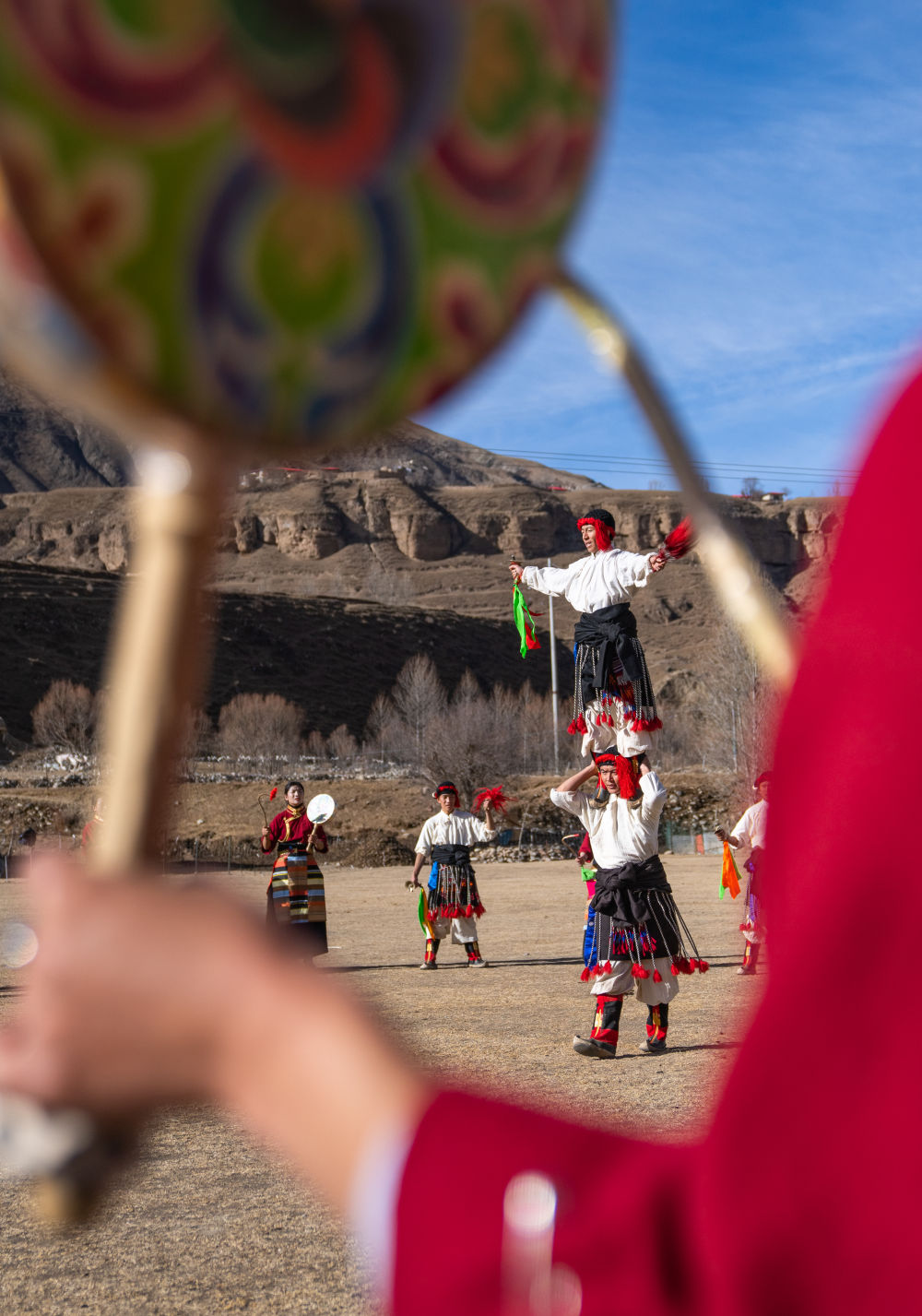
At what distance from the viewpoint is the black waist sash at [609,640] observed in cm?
755

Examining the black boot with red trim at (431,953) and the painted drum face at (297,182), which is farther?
the black boot with red trim at (431,953)

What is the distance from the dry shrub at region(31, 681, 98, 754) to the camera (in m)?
47.6

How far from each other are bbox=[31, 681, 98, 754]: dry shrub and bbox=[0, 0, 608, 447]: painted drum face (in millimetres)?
48297

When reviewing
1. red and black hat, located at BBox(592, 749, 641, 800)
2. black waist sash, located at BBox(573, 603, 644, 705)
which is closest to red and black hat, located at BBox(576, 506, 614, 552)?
black waist sash, located at BBox(573, 603, 644, 705)

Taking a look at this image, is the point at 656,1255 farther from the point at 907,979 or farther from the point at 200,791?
the point at 200,791

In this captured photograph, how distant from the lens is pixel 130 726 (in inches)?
28.7

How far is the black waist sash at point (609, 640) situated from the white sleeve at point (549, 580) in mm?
216

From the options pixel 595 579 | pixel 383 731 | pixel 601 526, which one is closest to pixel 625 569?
pixel 595 579

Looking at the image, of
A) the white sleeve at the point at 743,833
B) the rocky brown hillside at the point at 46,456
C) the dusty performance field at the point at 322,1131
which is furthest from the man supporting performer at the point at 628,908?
the rocky brown hillside at the point at 46,456

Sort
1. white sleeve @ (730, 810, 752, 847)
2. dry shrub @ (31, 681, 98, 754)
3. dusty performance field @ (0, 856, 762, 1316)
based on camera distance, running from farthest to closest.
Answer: dry shrub @ (31, 681, 98, 754) → white sleeve @ (730, 810, 752, 847) → dusty performance field @ (0, 856, 762, 1316)

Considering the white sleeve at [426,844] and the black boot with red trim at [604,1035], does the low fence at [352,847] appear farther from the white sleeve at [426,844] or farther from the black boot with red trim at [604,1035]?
the black boot with red trim at [604,1035]

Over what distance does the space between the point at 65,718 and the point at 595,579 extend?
42420 millimetres

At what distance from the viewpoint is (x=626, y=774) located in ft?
28.7

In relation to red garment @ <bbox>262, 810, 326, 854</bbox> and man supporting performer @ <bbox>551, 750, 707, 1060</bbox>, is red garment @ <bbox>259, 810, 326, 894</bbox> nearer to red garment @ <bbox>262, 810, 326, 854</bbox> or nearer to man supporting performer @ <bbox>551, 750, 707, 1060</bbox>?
red garment @ <bbox>262, 810, 326, 854</bbox>
